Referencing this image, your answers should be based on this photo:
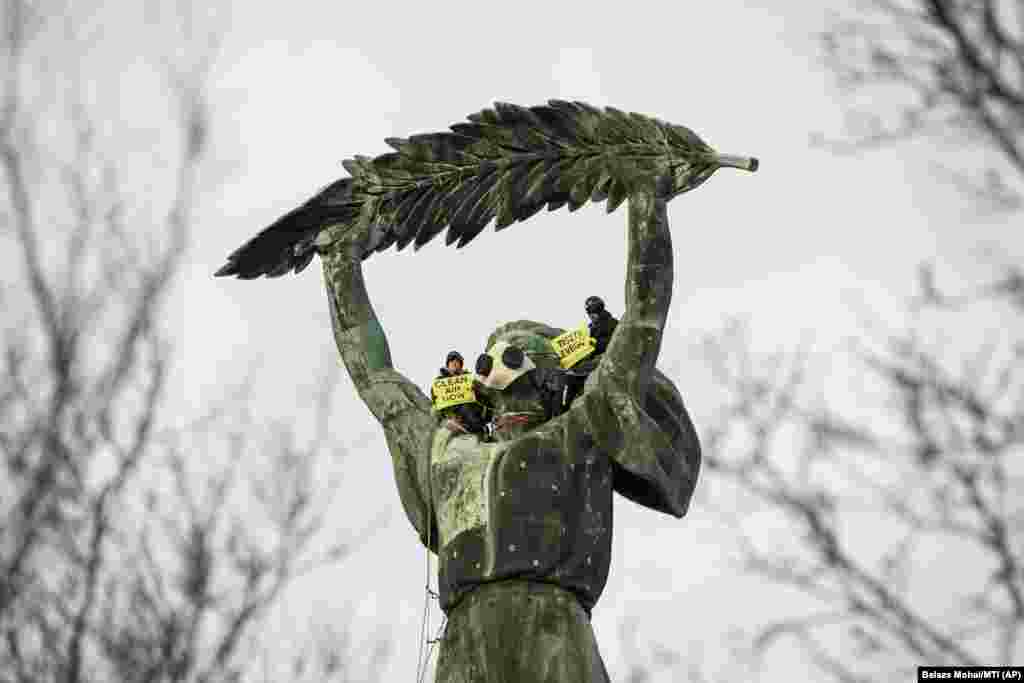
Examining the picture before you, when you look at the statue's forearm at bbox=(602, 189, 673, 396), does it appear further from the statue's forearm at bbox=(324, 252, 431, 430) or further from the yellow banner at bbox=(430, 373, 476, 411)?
the statue's forearm at bbox=(324, 252, 431, 430)

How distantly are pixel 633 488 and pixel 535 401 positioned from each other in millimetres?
547

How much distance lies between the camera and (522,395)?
7.52m

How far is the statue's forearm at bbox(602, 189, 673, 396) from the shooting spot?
7129 mm

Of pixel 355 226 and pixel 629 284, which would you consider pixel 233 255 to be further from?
pixel 629 284

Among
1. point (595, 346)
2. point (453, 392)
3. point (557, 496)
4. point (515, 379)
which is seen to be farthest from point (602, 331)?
point (557, 496)

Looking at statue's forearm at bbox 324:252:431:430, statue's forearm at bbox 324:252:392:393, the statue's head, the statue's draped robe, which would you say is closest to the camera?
the statue's draped robe

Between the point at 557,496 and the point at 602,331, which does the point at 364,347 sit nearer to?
the point at 602,331

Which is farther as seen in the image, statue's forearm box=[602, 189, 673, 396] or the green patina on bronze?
statue's forearm box=[602, 189, 673, 396]

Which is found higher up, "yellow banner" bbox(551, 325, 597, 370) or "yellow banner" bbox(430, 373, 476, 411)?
"yellow banner" bbox(551, 325, 597, 370)

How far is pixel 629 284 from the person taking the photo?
23.7ft

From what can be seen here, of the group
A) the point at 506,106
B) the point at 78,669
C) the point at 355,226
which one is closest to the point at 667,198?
the point at 506,106

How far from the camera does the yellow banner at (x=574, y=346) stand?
755 cm

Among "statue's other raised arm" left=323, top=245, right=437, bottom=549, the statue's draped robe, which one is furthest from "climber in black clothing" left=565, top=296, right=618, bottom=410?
"statue's other raised arm" left=323, top=245, right=437, bottom=549

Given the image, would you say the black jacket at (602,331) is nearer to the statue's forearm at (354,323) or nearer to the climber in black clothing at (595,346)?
the climber in black clothing at (595,346)
